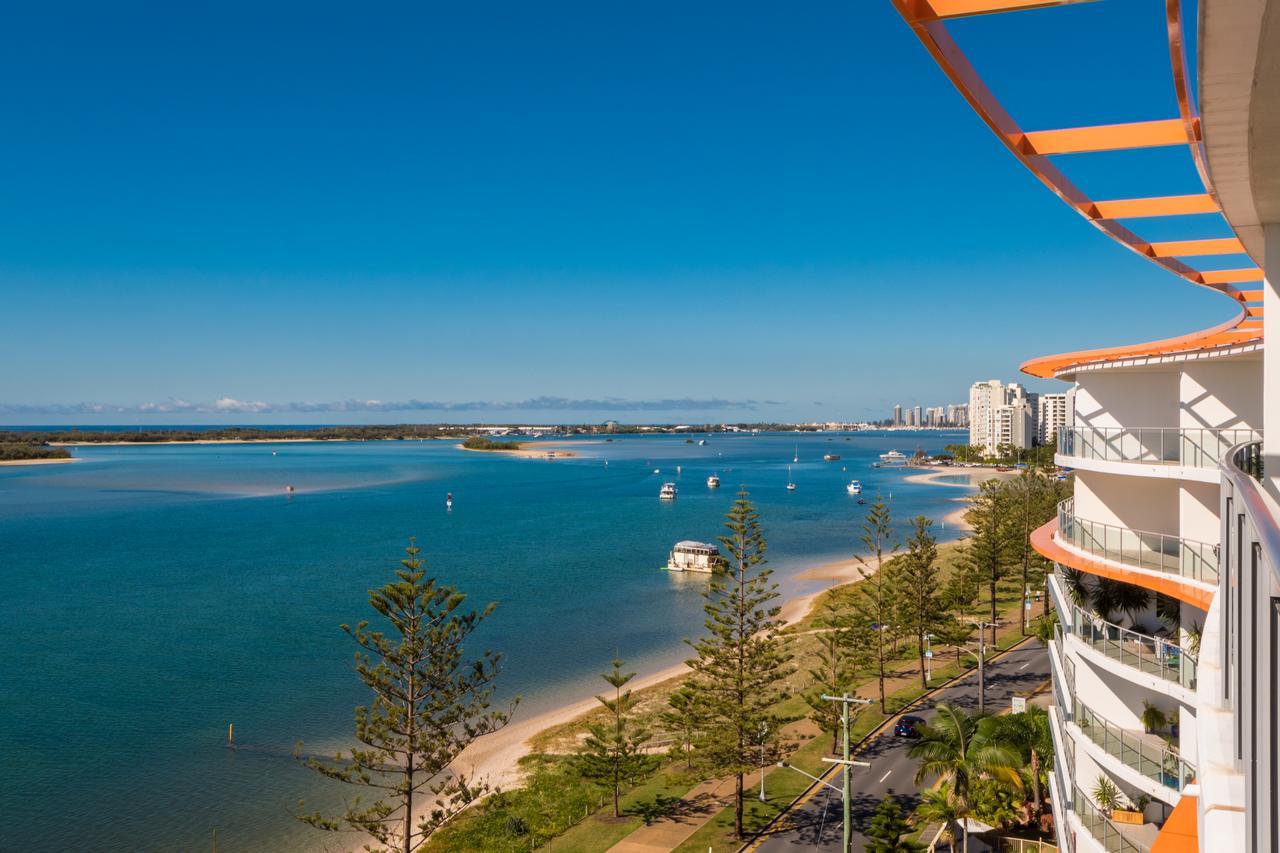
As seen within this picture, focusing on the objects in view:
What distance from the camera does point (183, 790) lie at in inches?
826

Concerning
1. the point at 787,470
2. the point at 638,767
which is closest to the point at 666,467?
the point at 787,470

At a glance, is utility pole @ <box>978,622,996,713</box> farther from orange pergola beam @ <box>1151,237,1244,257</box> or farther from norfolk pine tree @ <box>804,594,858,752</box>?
orange pergola beam @ <box>1151,237,1244,257</box>

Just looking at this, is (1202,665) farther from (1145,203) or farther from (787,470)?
(787,470)

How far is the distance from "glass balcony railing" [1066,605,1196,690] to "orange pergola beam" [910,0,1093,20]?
7.91 metres

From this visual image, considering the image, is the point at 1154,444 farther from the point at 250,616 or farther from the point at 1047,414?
the point at 1047,414

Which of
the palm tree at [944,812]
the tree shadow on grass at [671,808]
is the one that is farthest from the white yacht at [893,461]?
the palm tree at [944,812]

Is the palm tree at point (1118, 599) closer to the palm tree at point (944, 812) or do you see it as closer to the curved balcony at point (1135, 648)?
the curved balcony at point (1135, 648)

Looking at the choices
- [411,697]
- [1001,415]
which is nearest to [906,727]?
[411,697]

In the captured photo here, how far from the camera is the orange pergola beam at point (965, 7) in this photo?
5.06 m

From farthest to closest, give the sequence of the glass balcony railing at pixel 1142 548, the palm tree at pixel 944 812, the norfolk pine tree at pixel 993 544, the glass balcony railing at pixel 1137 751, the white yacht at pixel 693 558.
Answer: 1. the white yacht at pixel 693 558
2. the norfolk pine tree at pixel 993 544
3. the palm tree at pixel 944 812
4. the glass balcony railing at pixel 1142 548
5. the glass balcony railing at pixel 1137 751

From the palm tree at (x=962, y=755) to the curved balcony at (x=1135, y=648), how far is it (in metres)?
4.94

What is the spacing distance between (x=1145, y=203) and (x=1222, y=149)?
12.0ft

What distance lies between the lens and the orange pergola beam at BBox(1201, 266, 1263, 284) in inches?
424

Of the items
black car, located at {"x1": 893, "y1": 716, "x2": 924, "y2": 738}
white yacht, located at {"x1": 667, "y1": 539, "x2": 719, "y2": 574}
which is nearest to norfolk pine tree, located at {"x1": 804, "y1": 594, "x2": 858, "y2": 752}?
black car, located at {"x1": 893, "y1": 716, "x2": 924, "y2": 738}
